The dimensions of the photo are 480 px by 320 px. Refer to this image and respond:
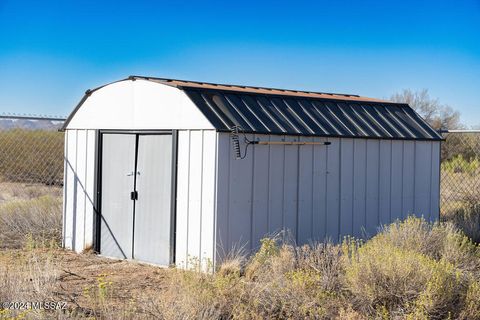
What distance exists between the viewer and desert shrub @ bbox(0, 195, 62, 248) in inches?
449

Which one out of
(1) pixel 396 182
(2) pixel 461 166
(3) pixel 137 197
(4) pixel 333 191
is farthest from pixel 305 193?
(2) pixel 461 166

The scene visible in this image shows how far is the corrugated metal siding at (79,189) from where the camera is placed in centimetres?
1084

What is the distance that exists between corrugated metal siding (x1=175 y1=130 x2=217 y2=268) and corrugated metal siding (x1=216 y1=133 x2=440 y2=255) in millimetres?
137

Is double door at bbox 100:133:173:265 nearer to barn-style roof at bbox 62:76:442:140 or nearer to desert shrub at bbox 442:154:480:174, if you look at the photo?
barn-style roof at bbox 62:76:442:140

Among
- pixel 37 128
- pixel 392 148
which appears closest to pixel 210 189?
pixel 392 148

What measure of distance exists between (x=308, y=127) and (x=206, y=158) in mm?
1736

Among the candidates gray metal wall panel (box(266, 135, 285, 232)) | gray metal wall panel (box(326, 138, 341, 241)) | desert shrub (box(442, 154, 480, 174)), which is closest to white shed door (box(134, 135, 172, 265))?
gray metal wall panel (box(266, 135, 285, 232))

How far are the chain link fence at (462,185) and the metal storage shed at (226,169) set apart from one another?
81 cm

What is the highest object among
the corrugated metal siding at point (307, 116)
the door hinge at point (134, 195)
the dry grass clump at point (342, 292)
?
the corrugated metal siding at point (307, 116)

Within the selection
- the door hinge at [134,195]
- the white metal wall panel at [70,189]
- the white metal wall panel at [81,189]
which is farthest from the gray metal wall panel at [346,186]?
the white metal wall panel at [70,189]

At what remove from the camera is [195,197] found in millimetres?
9164

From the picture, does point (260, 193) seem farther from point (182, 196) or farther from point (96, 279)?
point (96, 279)

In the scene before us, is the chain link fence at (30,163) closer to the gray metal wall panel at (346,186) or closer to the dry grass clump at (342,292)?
the gray metal wall panel at (346,186)

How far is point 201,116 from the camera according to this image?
9.08m
